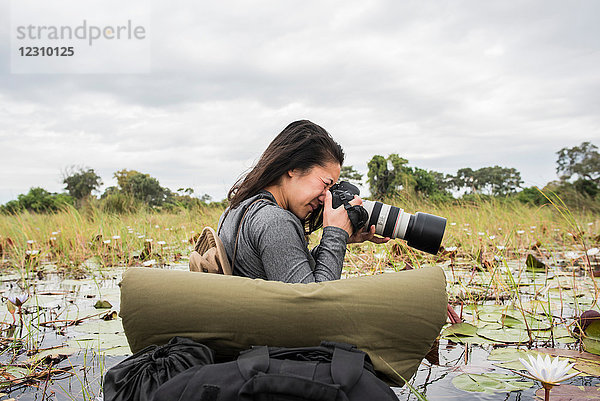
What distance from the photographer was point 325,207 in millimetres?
1580

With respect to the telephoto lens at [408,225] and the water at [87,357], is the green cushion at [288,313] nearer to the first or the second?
the water at [87,357]

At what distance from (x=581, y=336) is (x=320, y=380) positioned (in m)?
1.27

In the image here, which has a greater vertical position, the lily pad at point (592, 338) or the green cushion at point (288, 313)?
the green cushion at point (288, 313)

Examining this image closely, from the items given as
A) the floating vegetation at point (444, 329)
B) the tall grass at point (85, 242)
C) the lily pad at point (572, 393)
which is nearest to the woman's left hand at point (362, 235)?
the floating vegetation at point (444, 329)

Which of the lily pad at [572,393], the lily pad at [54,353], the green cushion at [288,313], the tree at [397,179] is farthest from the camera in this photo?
the tree at [397,179]

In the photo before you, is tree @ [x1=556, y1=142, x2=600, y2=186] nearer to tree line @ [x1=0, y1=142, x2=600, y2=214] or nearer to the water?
tree line @ [x1=0, y1=142, x2=600, y2=214]

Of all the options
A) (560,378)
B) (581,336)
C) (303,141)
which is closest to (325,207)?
(303,141)

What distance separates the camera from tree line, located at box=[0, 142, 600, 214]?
23.5ft

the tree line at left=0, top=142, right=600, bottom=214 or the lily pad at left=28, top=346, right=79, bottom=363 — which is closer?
the lily pad at left=28, top=346, right=79, bottom=363

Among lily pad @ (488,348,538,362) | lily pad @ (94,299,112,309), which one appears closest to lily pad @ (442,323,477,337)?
lily pad @ (488,348,538,362)

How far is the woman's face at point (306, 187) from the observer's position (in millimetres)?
1633

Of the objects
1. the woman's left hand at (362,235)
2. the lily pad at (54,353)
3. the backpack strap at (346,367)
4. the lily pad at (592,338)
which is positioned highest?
the woman's left hand at (362,235)

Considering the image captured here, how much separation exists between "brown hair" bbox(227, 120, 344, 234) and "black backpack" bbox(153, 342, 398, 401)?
798 mm

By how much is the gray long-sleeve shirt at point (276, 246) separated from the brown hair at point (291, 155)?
0.11 m
